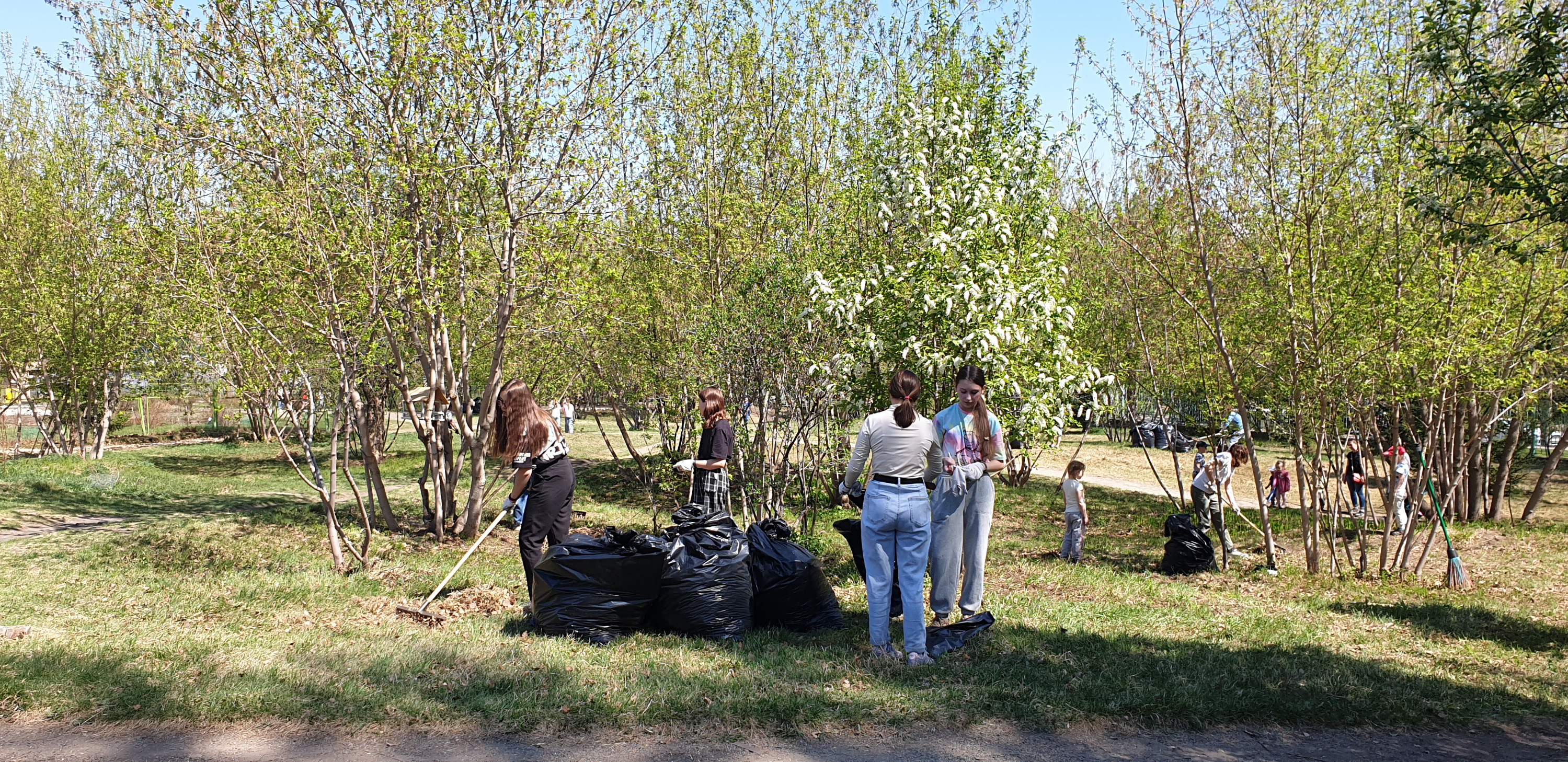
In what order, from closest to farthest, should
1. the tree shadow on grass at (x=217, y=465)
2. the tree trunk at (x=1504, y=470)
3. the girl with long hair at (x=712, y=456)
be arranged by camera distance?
the girl with long hair at (x=712, y=456)
the tree trunk at (x=1504, y=470)
the tree shadow on grass at (x=217, y=465)

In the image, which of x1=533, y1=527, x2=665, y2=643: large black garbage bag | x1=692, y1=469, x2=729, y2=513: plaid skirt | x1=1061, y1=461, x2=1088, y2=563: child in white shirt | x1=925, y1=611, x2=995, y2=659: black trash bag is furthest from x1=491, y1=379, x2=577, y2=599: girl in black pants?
x1=1061, y1=461, x2=1088, y2=563: child in white shirt

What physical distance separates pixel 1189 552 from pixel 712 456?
484cm

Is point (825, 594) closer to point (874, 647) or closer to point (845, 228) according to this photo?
point (874, 647)

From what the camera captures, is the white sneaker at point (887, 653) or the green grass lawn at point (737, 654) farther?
the white sneaker at point (887, 653)

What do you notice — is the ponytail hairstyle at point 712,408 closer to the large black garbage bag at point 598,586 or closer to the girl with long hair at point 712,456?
the girl with long hair at point 712,456

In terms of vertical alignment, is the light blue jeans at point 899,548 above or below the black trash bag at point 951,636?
above

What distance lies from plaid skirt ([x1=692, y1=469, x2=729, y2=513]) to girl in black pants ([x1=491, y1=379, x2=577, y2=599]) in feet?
6.30

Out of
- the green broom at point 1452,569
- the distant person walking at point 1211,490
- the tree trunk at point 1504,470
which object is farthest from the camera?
the tree trunk at point 1504,470

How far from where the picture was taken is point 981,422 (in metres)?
5.55

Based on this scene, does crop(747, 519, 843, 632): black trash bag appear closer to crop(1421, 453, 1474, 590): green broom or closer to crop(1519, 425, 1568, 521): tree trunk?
crop(1421, 453, 1474, 590): green broom

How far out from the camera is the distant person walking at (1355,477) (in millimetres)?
13047

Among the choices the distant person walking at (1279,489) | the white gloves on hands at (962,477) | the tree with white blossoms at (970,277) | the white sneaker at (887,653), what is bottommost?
the white sneaker at (887,653)

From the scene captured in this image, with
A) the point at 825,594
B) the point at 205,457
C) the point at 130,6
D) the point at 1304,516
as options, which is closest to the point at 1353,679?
the point at 825,594

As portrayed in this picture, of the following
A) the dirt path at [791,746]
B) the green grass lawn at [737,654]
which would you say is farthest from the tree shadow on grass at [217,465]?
the dirt path at [791,746]
